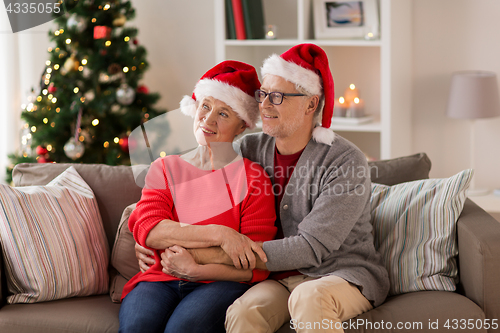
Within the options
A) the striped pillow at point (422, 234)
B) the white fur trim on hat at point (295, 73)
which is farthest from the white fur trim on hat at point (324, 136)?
the striped pillow at point (422, 234)

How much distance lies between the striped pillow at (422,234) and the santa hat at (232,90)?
24.2 inches

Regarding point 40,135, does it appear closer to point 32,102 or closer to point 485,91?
point 32,102

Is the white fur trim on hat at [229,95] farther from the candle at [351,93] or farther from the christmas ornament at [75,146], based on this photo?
the christmas ornament at [75,146]

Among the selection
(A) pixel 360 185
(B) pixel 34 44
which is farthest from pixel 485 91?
(B) pixel 34 44

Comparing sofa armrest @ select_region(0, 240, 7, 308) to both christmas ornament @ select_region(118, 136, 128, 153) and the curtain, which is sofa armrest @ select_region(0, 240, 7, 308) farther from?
the curtain

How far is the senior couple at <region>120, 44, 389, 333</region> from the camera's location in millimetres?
1512

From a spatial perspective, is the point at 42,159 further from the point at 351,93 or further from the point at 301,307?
the point at 301,307

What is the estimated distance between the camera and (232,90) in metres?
1.58

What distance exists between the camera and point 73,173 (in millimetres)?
1964

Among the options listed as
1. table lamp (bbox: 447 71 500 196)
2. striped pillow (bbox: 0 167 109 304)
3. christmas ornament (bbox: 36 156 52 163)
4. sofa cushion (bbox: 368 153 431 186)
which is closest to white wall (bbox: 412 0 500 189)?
table lamp (bbox: 447 71 500 196)

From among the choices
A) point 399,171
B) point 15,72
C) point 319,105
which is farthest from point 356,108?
point 15,72

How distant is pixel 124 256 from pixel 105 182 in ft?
1.08

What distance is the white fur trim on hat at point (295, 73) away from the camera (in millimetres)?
1590

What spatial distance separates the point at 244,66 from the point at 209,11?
1.97 meters
